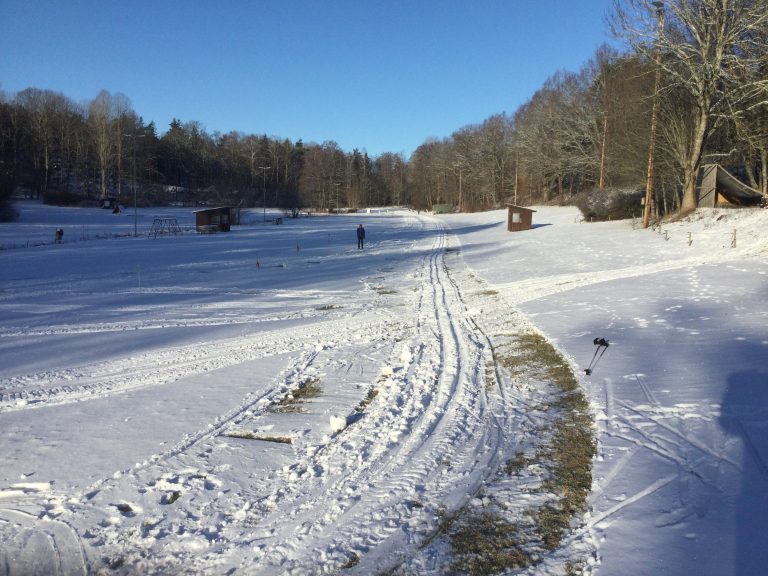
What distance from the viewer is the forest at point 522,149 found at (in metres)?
23.2

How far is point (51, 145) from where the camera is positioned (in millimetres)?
77438

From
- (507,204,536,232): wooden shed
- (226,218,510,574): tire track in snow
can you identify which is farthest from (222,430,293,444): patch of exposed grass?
(507,204,536,232): wooden shed

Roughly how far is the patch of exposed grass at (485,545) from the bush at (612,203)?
34251 millimetres

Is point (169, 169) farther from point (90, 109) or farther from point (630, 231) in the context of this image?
point (630, 231)

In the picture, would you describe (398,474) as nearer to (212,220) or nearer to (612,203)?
(612,203)

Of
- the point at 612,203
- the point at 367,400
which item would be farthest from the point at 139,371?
the point at 612,203

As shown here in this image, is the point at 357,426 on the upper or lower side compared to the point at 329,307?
lower

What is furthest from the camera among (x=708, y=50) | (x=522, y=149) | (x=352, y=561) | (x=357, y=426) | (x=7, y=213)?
(x=522, y=149)

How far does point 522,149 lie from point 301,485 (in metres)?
71.4

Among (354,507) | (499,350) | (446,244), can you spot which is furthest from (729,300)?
(446,244)

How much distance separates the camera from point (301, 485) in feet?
15.5

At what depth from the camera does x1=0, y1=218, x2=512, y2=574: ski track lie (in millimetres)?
3842

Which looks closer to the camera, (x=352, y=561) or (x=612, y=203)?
(x=352, y=561)

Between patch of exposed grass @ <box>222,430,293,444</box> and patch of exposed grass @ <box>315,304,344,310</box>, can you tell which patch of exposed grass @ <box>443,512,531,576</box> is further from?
patch of exposed grass @ <box>315,304,344,310</box>
